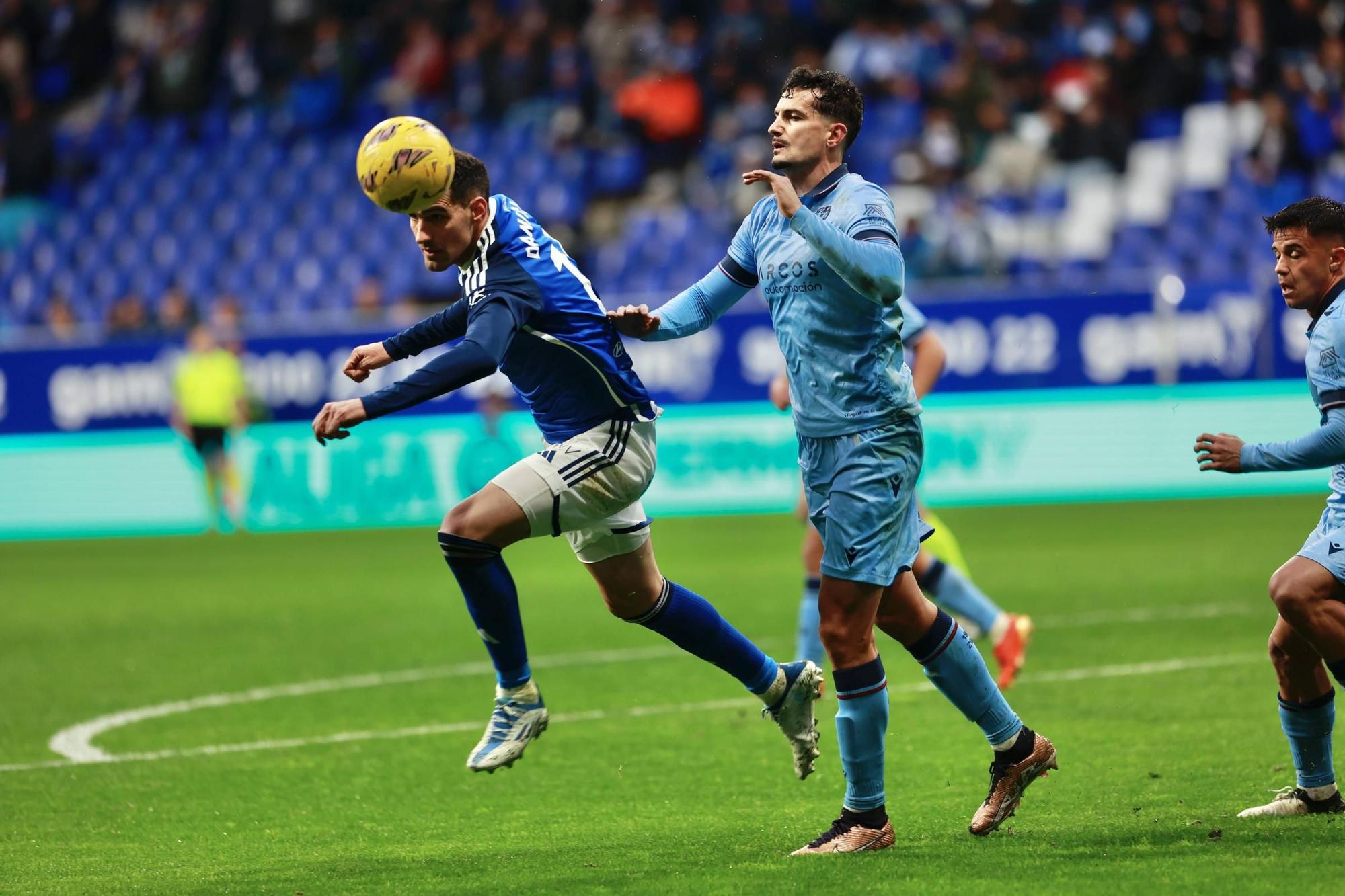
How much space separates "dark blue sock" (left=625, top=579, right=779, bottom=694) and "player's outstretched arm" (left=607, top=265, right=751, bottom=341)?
34.7 inches

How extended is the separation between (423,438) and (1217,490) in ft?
26.7

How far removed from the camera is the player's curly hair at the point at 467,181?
571 centimetres

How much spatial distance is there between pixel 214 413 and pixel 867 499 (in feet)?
48.0

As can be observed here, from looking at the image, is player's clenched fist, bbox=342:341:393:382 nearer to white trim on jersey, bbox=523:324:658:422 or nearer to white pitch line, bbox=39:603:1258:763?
white trim on jersey, bbox=523:324:658:422

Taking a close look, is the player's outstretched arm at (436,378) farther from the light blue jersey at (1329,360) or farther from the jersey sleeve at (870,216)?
the light blue jersey at (1329,360)

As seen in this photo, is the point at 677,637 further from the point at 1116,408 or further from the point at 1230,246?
the point at 1230,246

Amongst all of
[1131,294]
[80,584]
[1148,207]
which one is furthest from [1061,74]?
[80,584]

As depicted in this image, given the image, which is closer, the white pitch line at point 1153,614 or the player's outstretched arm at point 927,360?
the player's outstretched arm at point 927,360

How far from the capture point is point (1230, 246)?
18422 millimetres

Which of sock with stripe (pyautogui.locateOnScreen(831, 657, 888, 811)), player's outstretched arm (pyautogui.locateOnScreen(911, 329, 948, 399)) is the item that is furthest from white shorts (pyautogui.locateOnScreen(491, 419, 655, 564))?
player's outstretched arm (pyautogui.locateOnScreen(911, 329, 948, 399))

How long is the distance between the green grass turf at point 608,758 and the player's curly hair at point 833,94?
223 cm

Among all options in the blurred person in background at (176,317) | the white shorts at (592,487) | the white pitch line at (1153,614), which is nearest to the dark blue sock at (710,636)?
the white shorts at (592,487)

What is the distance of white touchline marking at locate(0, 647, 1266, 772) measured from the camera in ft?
24.5

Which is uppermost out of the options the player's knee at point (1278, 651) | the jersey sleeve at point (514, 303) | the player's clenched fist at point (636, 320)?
the jersey sleeve at point (514, 303)
